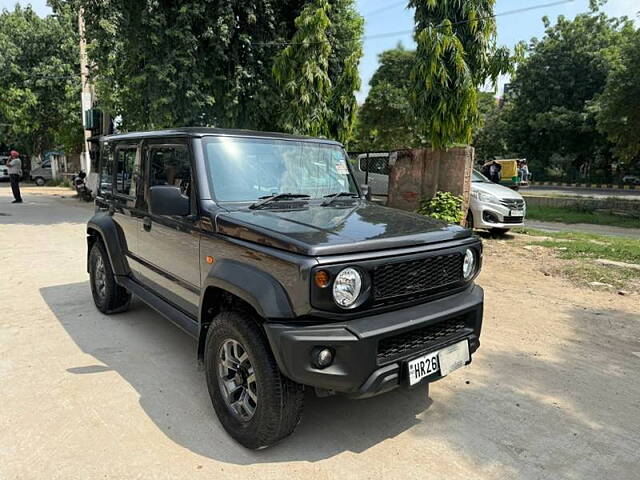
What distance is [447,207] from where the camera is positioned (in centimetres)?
912

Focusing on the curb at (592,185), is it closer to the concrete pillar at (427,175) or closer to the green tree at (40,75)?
the concrete pillar at (427,175)

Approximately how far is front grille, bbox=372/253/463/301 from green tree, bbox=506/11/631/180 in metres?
30.1

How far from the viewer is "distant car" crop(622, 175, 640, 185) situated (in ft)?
104

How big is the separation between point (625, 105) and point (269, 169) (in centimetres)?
1568

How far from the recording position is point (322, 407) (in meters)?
3.25

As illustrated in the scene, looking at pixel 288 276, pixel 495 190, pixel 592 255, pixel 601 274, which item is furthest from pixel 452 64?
pixel 288 276

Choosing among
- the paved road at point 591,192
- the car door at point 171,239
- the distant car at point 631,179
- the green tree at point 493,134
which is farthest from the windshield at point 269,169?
the distant car at point 631,179

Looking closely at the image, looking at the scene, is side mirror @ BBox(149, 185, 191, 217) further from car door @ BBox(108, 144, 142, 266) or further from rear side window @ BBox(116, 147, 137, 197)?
rear side window @ BBox(116, 147, 137, 197)

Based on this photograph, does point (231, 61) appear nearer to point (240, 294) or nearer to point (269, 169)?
point (269, 169)

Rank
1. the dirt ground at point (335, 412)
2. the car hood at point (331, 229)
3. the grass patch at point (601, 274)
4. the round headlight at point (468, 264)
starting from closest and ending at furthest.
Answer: the car hood at point (331, 229)
the dirt ground at point (335, 412)
the round headlight at point (468, 264)
the grass patch at point (601, 274)

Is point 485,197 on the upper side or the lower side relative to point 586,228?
upper

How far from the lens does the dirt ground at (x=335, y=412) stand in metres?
2.62

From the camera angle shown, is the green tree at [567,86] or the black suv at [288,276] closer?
the black suv at [288,276]

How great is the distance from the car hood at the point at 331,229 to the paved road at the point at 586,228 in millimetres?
9946
